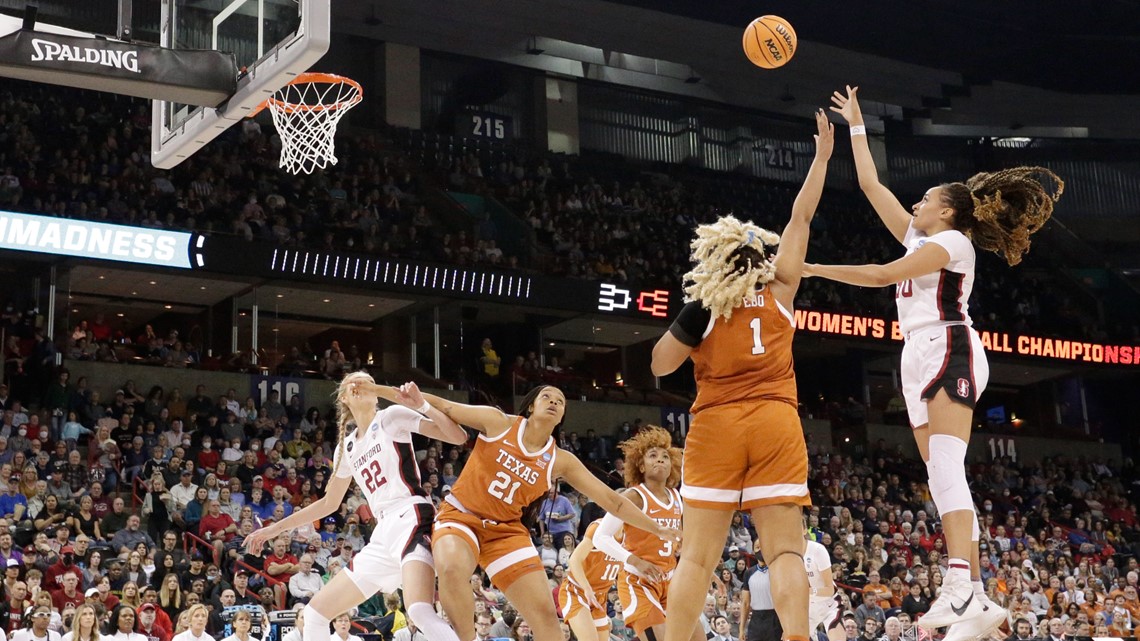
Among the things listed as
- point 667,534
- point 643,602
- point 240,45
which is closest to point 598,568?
point 643,602

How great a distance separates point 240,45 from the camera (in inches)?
379

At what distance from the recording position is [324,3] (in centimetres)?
895

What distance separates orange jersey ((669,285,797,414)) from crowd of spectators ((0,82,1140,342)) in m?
18.1

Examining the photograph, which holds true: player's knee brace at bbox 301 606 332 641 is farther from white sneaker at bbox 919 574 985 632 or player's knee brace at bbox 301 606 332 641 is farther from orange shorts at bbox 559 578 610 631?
white sneaker at bbox 919 574 985 632

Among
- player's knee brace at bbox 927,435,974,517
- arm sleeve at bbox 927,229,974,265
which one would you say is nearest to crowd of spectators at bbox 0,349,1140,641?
player's knee brace at bbox 927,435,974,517

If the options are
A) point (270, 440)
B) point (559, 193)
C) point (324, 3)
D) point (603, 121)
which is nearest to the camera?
point (324, 3)

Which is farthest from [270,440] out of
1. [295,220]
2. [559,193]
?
[559,193]

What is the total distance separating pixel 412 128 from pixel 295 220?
24.5 feet

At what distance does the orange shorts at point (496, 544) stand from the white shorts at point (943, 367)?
261 centimetres

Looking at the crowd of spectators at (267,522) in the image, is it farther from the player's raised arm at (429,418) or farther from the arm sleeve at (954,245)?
the arm sleeve at (954,245)

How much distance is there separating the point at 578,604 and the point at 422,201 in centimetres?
2093

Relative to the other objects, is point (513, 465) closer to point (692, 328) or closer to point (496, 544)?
point (496, 544)

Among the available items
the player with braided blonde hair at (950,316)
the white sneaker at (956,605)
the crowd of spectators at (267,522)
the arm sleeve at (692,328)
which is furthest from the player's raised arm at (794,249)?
the crowd of spectators at (267,522)

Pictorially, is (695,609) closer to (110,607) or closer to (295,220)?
(110,607)
